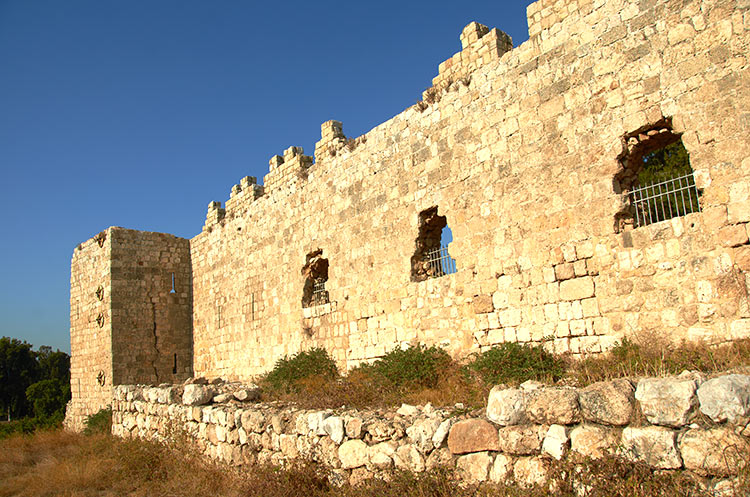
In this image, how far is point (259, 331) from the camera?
42.0 ft

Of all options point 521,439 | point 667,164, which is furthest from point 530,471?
point 667,164

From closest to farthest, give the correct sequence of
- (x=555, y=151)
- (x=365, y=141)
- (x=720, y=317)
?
(x=720, y=317) → (x=555, y=151) → (x=365, y=141)

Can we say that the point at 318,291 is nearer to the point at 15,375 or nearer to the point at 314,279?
the point at 314,279

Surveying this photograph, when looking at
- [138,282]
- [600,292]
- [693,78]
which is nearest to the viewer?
[693,78]

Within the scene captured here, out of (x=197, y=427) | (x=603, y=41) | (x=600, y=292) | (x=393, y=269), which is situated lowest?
A: (x=197, y=427)

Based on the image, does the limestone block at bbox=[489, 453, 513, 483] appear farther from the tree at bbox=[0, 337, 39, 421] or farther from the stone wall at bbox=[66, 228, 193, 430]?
the tree at bbox=[0, 337, 39, 421]

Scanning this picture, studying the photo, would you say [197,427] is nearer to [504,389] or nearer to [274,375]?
[274,375]

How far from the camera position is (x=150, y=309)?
16078 mm

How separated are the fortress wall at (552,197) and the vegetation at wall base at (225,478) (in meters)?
3.02

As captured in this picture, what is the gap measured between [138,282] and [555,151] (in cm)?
1299

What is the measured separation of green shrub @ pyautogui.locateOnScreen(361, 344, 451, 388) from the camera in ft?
24.3

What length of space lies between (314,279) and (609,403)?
8622mm

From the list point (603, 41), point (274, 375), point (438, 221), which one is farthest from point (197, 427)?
point (603, 41)

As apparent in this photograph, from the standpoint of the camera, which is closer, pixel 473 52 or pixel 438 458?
pixel 438 458
